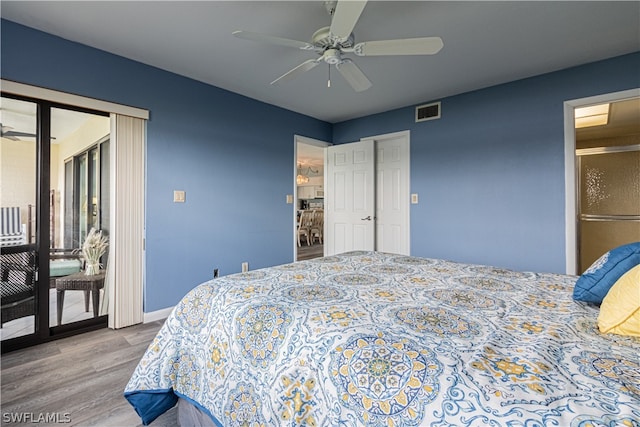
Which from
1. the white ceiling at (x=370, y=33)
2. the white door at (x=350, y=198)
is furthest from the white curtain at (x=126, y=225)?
the white door at (x=350, y=198)

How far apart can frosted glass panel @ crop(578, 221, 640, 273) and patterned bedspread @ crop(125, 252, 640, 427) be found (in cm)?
308

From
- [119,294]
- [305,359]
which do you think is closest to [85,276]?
[119,294]

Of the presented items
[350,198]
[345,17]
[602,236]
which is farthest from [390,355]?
[602,236]

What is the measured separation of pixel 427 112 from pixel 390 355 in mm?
3551

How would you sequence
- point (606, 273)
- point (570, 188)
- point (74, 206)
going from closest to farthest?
1. point (606, 273)
2. point (74, 206)
3. point (570, 188)

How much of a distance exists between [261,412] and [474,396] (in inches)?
28.1

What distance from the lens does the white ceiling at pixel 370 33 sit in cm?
195

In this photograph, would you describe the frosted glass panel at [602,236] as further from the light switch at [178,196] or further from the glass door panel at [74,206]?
the glass door panel at [74,206]

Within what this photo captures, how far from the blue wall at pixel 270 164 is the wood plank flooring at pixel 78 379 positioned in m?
0.55

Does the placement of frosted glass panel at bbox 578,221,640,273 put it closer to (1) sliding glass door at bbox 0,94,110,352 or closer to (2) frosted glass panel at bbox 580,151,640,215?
(2) frosted glass panel at bbox 580,151,640,215

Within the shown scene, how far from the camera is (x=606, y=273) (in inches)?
46.2

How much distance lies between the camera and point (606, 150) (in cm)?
378

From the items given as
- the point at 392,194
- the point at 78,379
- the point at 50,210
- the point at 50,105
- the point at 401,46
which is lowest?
the point at 78,379

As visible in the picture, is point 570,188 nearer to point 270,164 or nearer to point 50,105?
point 270,164
